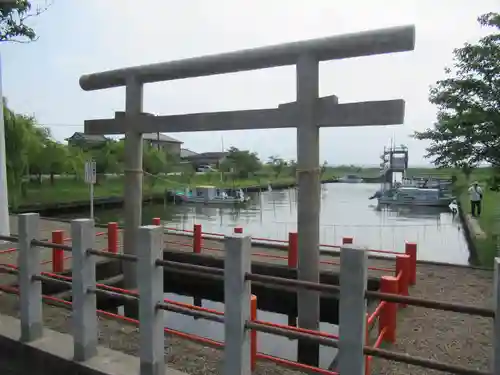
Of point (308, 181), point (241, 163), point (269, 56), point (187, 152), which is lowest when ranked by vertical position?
point (308, 181)

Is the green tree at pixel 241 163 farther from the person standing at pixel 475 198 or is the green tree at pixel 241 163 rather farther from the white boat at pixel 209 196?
the person standing at pixel 475 198

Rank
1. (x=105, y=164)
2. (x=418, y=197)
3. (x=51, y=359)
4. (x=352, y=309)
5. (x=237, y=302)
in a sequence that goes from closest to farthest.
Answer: (x=352, y=309) → (x=237, y=302) → (x=51, y=359) → (x=418, y=197) → (x=105, y=164)

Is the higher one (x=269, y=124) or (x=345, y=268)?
(x=269, y=124)

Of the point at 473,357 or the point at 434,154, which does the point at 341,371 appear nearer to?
the point at 473,357

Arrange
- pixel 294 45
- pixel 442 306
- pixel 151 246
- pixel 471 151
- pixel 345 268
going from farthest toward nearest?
pixel 471 151
pixel 294 45
pixel 151 246
pixel 345 268
pixel 442 306

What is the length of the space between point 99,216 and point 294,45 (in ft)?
65.7

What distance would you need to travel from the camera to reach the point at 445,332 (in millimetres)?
4562

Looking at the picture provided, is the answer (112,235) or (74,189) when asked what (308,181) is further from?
(74,189)

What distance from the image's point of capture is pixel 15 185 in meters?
14.2

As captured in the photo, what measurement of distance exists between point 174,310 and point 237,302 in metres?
0.52

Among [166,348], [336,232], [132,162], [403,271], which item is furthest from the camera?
[336,232]

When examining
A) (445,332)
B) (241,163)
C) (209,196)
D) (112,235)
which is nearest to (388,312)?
(445,332)

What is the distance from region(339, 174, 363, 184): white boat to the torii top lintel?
6658 centimetres

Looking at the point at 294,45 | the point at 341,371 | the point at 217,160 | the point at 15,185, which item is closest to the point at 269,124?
the point at 294,45
